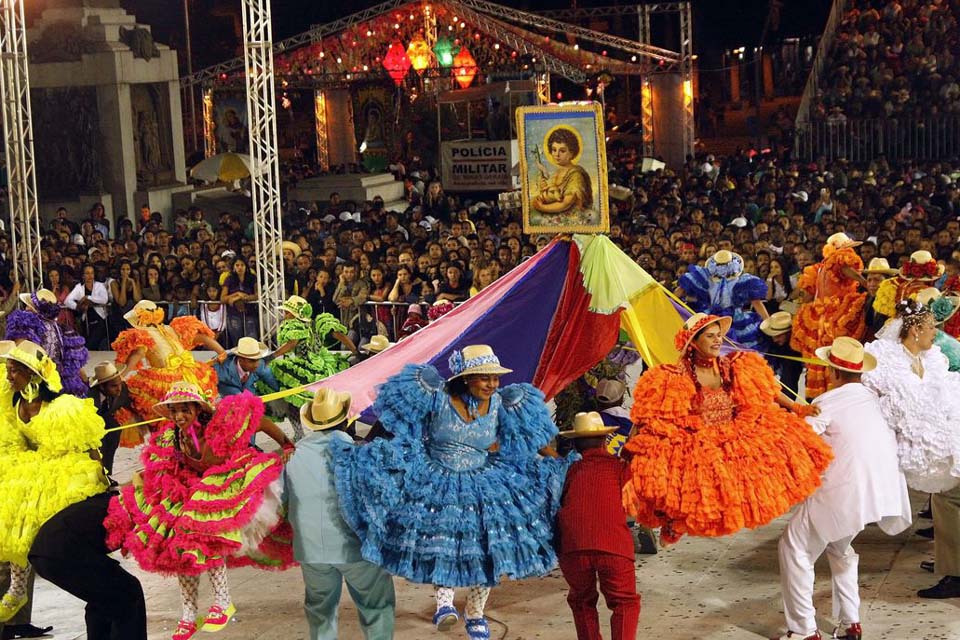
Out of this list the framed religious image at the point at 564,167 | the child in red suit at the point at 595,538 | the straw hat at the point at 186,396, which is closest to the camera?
the child in red suit at the point at 595,538

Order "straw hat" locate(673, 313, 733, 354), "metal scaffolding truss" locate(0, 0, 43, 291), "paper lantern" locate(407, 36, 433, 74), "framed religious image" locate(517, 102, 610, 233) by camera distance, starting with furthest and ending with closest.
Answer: "paper lantern" locate(407, 36, 433, 74)
"metal scaffolding truss" locate(0, 0, 43, 291)
"framed religious image" locate(517, 102, 610, 233)
"straw hat" locate(673, 313, 733, 354)

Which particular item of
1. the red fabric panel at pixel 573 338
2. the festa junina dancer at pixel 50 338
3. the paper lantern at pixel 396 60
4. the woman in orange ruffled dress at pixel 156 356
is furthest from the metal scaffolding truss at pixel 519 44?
the red fabric panel at pixel 573 338

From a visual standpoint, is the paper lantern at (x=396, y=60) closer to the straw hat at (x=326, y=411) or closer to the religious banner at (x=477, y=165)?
the religious banner at (x=477, y=165)

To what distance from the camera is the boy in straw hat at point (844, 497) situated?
7.15 meters

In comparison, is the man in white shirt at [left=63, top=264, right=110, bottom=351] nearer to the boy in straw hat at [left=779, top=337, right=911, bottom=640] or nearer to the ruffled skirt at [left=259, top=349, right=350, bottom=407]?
the ruffled skirt at [left=259, top=349, right=350, bottom=407]

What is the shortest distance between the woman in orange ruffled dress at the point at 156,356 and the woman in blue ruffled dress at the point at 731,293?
372 centimetres

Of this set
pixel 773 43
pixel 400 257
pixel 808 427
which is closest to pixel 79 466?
pixel 808 427

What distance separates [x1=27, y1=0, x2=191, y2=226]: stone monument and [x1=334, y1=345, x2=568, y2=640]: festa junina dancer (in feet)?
58.9

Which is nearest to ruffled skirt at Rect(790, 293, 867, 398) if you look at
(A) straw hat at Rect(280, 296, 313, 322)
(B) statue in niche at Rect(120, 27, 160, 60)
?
(A) straw hat at Rect(280, 296, 313, 322)

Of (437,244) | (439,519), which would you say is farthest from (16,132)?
(439,519)

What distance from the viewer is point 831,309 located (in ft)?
34.4

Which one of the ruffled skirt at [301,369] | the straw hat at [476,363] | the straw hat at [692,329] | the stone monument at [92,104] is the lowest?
the ruffled skirt at [301,369]

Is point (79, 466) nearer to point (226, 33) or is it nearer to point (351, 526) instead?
point (351, 526)

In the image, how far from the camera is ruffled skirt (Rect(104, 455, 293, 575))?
679 centimetres
